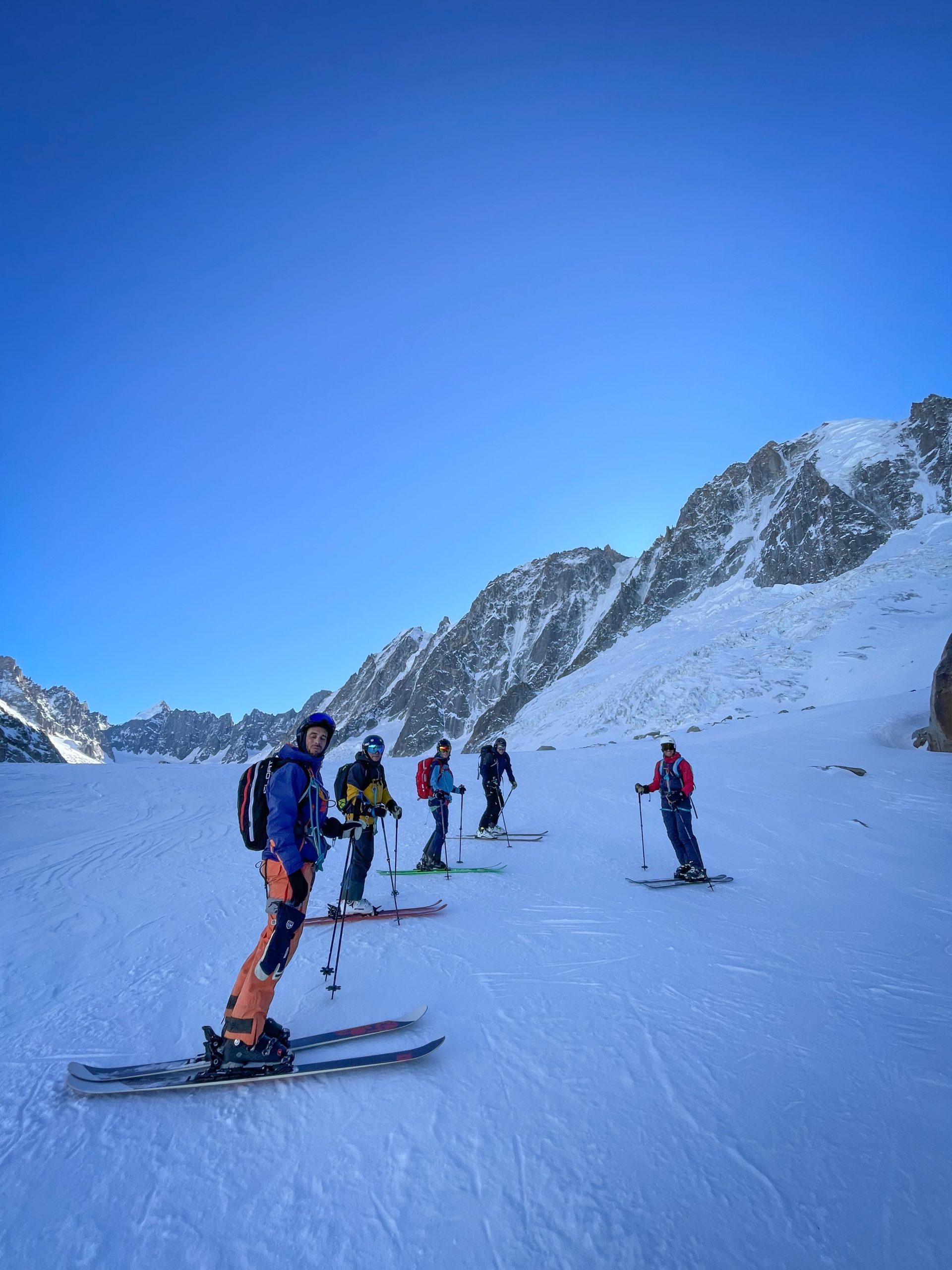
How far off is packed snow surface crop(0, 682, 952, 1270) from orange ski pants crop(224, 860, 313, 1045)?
1.09 ft

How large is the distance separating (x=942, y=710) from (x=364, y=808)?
1690cm

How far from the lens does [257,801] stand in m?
3.87

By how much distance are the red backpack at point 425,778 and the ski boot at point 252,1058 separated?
17.2 ft

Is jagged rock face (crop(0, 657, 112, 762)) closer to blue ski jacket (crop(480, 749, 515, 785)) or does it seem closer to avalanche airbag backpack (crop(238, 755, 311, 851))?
blue ski jacket (crop(480, 749, 515, 785))

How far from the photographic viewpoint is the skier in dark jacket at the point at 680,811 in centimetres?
771

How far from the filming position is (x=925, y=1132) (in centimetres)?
286

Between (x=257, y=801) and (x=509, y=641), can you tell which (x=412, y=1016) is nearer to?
(x=257, y=801)

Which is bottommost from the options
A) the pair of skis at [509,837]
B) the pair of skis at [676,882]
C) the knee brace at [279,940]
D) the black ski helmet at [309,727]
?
the pair of skis at [676,882]

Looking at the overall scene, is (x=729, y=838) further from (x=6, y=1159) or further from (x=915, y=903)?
(x=6, y=1159)

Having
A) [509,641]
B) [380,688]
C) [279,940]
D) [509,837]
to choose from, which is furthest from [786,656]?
[380,688]

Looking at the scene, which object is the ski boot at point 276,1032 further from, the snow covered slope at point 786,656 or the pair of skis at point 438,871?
the snow covered slope at point 786,656

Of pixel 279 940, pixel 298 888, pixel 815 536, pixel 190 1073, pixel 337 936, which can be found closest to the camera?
pixel 190 1073

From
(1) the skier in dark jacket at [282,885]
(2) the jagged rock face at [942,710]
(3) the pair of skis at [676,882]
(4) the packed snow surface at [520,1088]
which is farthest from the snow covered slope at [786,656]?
(1) the skier in dark jacket at [282,885]

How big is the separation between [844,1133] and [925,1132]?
16.6 inches
